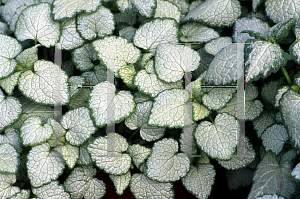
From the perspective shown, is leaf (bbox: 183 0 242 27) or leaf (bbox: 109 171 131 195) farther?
leaf (bbox: 183 0 242 27)

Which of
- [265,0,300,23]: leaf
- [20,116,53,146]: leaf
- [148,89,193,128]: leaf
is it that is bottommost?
[20,116,53,146]: leaf

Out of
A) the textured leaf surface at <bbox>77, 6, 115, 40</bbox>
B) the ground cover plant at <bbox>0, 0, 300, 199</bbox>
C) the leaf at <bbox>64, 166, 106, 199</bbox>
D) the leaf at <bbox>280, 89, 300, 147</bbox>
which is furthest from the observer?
the textured leaf surface at <bbox>77, 6, 115, 40</bbox>

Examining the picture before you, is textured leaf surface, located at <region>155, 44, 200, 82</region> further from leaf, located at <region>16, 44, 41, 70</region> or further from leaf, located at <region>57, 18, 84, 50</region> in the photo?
leaf, located at <region>16, 44, 41, 70</region>

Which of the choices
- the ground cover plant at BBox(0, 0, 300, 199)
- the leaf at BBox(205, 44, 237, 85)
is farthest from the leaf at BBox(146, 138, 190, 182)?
the leaf at BBox(205, 44, 237, 85)

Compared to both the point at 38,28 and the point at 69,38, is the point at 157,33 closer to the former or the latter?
the point at 69,38

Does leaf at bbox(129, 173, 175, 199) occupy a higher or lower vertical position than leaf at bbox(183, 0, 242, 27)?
lower

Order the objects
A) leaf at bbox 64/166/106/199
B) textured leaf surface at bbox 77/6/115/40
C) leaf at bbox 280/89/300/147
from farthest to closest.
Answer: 1. textured leaf surface at bbox 77/6/115/40
2. leaf at bbox 64/166/106/199
3. leaf at bbox 280/89/300/147

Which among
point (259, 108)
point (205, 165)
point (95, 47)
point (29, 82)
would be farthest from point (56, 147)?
point (259, 108)
